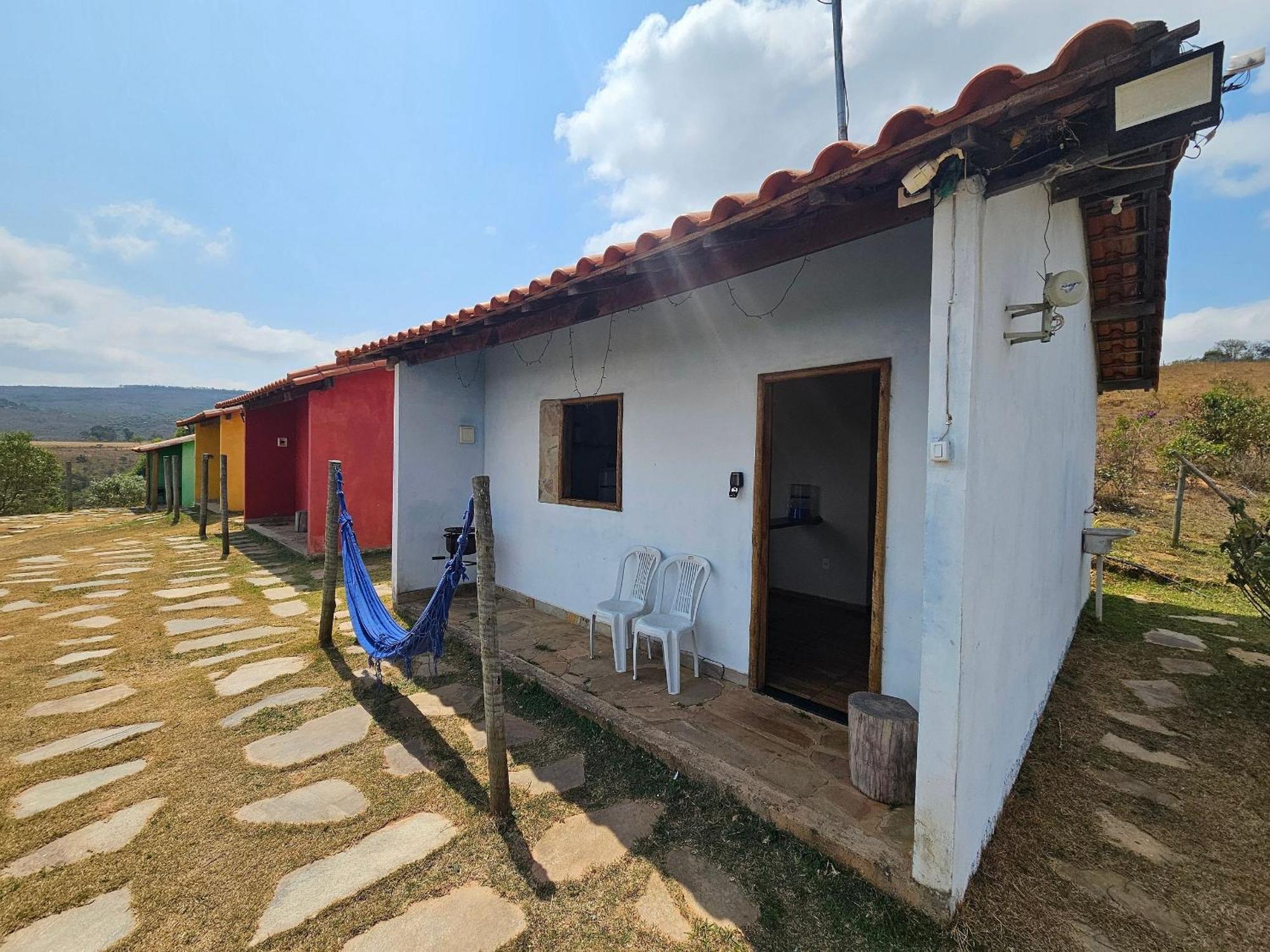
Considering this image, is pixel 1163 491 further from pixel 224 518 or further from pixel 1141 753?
pixel 224 518

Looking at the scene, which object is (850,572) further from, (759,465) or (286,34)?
(286,34)

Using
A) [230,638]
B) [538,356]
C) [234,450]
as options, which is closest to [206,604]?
[230,638]

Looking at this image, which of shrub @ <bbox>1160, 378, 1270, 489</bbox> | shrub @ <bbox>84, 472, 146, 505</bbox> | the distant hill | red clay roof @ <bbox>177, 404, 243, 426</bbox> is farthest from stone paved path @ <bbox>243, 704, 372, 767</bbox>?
the distant hill

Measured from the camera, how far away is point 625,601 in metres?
3.97

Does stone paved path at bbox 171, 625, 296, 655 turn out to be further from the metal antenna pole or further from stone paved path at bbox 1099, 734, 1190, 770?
the metal antenna pole

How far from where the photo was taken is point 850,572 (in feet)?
18.9

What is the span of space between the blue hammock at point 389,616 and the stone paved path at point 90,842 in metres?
1.27

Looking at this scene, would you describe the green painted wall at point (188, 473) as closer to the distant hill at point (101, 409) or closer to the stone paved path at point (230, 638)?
the stone paved path at point (230, 638)

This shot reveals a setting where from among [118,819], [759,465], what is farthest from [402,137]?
[118,819]

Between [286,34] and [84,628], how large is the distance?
6.15 metres

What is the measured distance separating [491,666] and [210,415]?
45.0 ft

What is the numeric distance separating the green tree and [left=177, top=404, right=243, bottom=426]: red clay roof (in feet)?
20.8

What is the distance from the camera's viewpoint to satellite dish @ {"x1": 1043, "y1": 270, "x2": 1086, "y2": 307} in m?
1.74

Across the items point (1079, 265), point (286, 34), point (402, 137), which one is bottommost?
point (1079, 265)
